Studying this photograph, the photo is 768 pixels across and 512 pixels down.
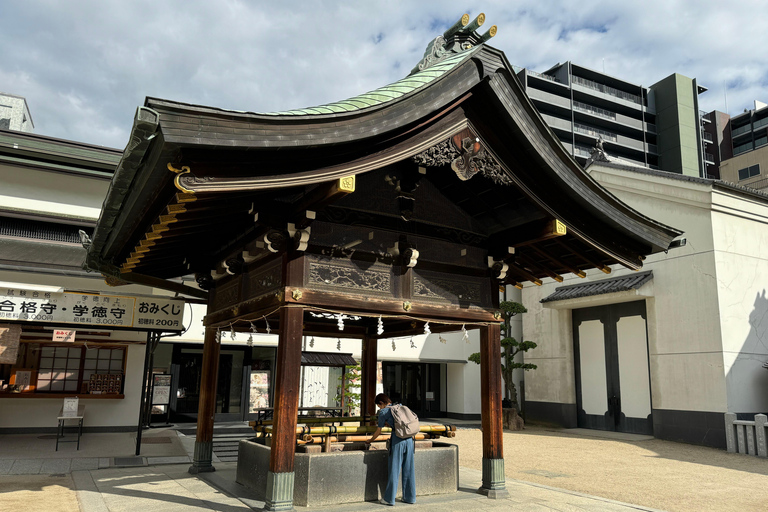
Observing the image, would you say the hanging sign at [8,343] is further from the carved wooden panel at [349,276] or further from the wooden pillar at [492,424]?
the wooden pillar at [492,424]

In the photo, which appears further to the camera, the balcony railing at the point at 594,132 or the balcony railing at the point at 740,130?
the balcony railing at the point at 740,130

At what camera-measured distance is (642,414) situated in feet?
62.0

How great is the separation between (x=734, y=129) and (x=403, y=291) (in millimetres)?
76060

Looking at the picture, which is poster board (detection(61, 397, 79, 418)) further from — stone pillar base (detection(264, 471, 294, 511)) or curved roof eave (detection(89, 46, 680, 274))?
stone pillar base (detection(264, 471, 294, 511))

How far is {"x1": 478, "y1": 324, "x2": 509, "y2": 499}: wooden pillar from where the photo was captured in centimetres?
815

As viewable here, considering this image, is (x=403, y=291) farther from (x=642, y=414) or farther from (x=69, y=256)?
(x=642, y=414)

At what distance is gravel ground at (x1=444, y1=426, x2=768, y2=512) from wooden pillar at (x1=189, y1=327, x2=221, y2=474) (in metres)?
5.97

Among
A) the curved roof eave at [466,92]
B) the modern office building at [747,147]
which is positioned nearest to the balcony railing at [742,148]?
the modern office building at [747,147]

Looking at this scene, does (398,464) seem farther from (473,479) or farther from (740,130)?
(740,130)

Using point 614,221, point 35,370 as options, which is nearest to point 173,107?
point 614,221

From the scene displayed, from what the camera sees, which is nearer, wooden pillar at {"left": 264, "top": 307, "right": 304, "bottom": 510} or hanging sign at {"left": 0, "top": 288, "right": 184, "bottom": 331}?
wooden pillar at {"left": 264, "top": 307, "right": 304, "bottom": 510}

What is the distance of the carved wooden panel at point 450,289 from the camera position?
7945mm

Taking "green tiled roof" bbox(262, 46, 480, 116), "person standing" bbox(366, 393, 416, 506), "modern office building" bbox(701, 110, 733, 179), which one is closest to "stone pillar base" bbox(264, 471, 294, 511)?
"person standing" bbox(366, 393, 416, 506)

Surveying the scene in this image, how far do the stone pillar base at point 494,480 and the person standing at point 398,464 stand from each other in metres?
1.20
